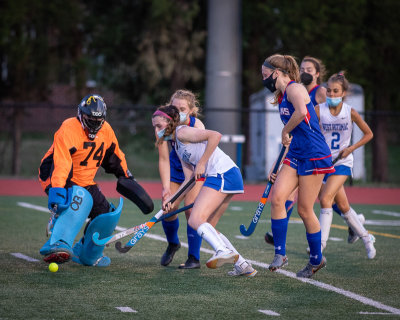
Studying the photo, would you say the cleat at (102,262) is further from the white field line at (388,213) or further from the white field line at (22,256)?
the white field line at (388,213)

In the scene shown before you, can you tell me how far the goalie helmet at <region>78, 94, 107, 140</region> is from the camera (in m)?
7.04

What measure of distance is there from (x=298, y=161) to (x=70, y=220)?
2069mm

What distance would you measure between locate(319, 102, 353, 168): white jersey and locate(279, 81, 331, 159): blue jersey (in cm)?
161

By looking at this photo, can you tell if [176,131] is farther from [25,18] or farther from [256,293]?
[25,18]

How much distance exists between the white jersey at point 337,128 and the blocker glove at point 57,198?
3.02 meters

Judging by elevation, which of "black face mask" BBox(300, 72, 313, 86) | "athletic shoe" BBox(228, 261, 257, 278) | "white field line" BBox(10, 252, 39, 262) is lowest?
"white field line" BBox(10, 252, 39, 262)

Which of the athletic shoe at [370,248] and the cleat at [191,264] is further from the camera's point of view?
the athletic shoe at [370,248]

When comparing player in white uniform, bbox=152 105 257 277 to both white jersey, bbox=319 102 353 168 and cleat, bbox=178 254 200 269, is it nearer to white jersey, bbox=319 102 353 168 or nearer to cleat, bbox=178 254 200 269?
cleat, bbox=178 254 200 269

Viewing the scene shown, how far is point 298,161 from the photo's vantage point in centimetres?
680

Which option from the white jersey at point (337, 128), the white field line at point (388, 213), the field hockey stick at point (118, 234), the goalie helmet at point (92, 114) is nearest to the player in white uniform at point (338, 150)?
the white jersey at point (337, 128)

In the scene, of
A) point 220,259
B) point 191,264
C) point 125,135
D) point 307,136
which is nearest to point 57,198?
point 191,264

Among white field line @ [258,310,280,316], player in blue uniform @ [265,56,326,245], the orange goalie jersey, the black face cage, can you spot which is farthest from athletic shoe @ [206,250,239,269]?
player in blue uniform @ [265,56,326,245]

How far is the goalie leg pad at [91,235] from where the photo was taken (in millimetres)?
7141

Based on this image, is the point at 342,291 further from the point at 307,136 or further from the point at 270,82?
the point at 270,82
